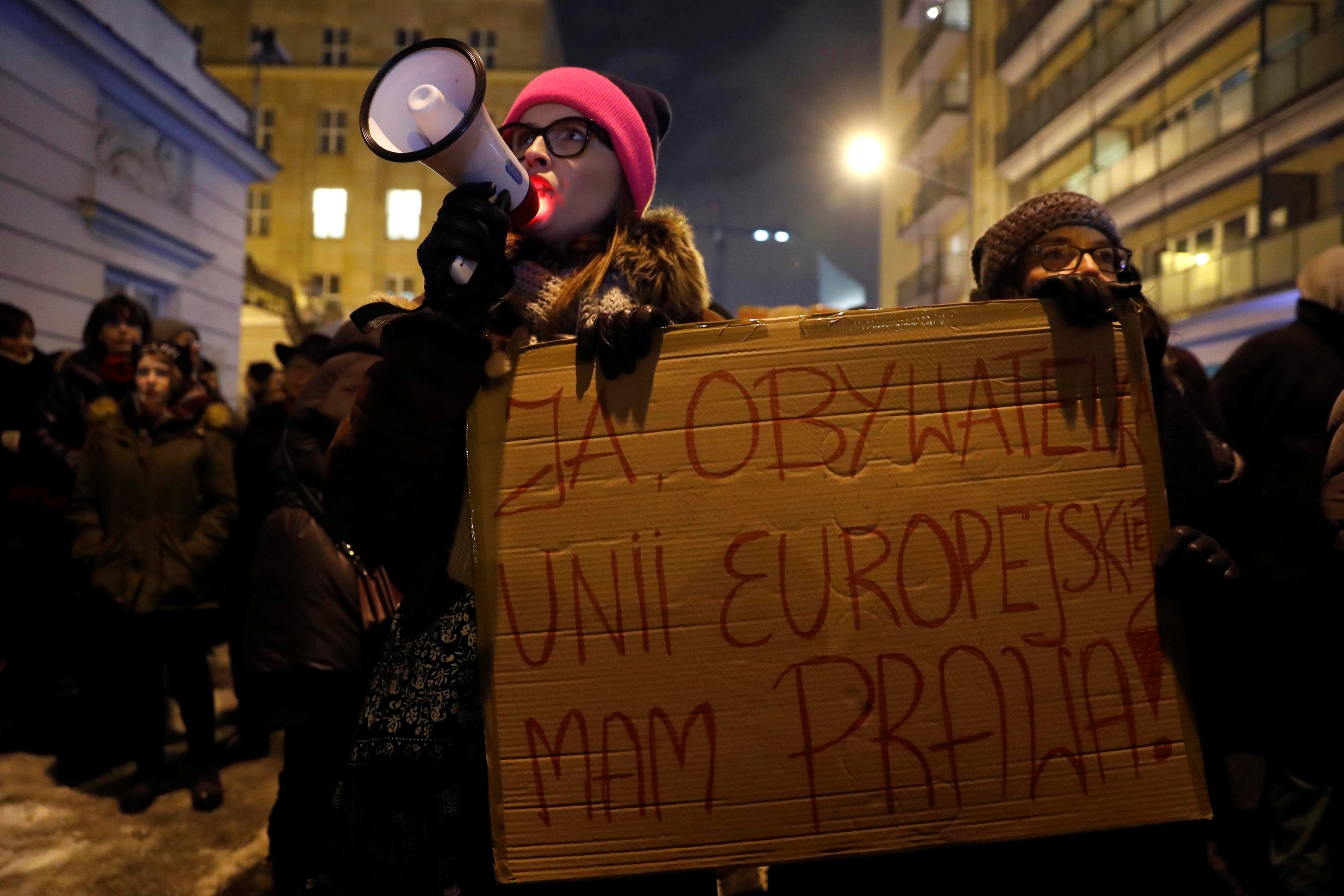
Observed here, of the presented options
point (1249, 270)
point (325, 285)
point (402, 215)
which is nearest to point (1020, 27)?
point (1249, 270)

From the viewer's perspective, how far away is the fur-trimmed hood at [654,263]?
147 centimetres

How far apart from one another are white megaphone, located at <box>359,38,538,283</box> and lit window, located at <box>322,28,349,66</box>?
33.4 m

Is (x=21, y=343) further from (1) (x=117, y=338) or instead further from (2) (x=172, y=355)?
(2) (x=172, y=355)

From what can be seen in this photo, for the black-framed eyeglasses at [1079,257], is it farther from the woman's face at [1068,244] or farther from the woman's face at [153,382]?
the woman's face at [153,382]

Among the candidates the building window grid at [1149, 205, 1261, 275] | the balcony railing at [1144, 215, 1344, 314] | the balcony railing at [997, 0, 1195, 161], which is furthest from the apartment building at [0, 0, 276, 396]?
the balcony railing at [997, 0, 1195, 161]

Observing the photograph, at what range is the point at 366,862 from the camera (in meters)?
1.30

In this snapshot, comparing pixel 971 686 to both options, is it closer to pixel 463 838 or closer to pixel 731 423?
pixel 731 423

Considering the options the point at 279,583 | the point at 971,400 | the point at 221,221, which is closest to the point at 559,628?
the point at 971,400

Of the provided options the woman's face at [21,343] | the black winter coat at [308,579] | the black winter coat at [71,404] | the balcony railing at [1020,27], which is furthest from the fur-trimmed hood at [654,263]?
the balcony railing at [1020,27]

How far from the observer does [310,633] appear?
2.53m

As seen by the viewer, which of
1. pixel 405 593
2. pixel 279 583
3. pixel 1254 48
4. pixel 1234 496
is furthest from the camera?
pixel 1254 48

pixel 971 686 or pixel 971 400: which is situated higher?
pixel 971 400

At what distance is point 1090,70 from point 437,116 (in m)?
24.2

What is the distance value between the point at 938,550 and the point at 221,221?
13.2 metres
